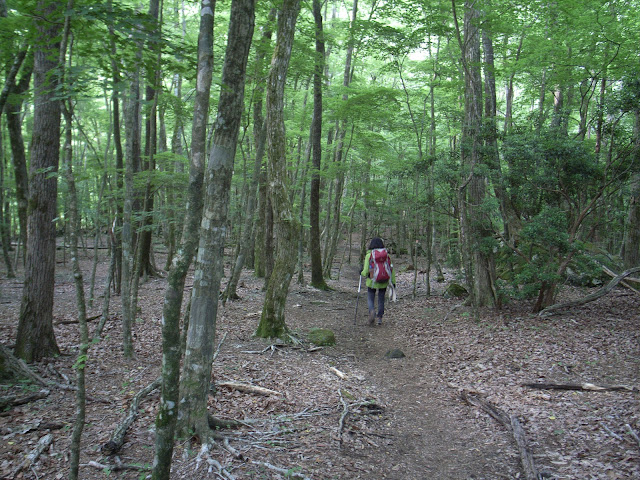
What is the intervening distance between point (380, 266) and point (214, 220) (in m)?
6.28

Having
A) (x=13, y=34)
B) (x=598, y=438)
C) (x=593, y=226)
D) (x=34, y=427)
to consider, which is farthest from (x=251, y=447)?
(x=593, y=226)

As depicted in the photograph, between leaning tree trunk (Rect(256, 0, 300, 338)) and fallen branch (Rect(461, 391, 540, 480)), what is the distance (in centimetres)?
361

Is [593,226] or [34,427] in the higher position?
[593,226]

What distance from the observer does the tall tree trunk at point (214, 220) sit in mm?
3506

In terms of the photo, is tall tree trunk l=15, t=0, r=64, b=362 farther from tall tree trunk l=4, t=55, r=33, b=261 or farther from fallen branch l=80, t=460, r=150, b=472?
fallen branch l=80, t=460, r=150, b=472

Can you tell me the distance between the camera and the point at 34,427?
4117 mm

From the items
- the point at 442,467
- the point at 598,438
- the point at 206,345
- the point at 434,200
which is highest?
the point at 434,200

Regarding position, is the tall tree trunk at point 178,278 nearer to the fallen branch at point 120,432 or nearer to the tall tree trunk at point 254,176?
the fallen branch at point 120,432

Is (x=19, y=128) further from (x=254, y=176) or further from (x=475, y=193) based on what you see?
(x=475, y=193)

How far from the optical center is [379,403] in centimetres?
536

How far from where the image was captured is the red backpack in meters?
9.27

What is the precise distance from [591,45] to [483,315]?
7.25 meters

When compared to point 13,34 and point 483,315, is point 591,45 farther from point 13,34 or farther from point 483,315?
point 13,34

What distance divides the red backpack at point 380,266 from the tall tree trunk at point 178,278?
6.62 metres
